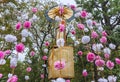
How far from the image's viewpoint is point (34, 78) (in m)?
5.64

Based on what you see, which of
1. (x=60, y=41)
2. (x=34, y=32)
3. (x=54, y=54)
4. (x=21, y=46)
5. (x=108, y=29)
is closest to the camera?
(x=21, y=46)

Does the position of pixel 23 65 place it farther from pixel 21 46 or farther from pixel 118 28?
pixel 21 46

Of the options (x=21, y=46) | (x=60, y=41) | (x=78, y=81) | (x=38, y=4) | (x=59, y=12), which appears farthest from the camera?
(x=38, y=4)

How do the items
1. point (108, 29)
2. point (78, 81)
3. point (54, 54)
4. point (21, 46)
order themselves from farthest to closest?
point (108, 29), point (78, 81), point (54, 54), point (21, 46)

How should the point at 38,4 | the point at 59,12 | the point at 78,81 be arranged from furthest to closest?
1. the point at 38,4
2. the point at 78,81
3. the point at 59,12

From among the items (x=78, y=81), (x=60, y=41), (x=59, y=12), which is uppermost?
(x=59, y=12)

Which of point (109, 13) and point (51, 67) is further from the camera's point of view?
point (109, 13)

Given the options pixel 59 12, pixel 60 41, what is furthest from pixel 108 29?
pixel 60 41

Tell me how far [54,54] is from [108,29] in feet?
18.3

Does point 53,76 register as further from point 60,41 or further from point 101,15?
point 101,15

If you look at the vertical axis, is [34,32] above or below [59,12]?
below

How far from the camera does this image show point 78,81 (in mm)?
5570

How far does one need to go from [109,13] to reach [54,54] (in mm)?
5881

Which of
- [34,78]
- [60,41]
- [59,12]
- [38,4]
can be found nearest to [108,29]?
[38,4]
